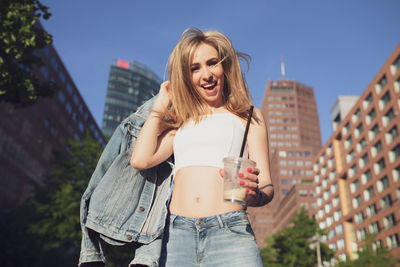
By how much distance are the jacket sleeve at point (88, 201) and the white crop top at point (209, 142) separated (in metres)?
0.47

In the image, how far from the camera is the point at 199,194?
2443mm

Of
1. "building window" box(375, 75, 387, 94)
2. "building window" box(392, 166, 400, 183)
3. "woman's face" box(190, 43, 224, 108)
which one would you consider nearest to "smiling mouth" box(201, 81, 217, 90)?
"woman's face" box(190, 43, 224, 108)

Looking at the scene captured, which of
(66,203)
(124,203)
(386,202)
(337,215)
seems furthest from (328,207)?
(124,203)

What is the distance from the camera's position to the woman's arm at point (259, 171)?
2064mm

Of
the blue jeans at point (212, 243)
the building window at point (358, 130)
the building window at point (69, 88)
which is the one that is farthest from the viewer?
the building window at point (69, 88)

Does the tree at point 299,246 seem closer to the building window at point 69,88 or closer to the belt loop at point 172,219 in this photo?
the belt loop at point 172,219

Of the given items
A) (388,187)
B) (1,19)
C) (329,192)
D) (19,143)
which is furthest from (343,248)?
(1,19)

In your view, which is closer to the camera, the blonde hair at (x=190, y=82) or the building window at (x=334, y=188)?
the blonde hair at (x=190, y=82)

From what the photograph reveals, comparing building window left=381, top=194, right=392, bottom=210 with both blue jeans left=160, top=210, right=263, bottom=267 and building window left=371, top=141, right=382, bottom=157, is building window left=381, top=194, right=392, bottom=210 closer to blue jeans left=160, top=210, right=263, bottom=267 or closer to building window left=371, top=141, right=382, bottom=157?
building window left=371, top=141, right=382, bottom=157

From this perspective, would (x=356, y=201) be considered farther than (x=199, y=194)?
Yes

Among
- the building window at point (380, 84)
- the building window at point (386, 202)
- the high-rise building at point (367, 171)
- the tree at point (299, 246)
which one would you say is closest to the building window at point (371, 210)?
the high-rise building at point (367, 171)

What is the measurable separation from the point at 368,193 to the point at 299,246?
21.3 meters

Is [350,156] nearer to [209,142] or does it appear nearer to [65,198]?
[65,198]

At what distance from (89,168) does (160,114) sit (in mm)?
19418
